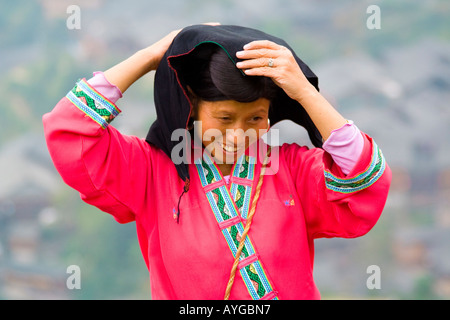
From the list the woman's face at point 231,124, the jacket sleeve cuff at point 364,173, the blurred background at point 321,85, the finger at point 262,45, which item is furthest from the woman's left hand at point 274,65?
the blurred background at point 321,85

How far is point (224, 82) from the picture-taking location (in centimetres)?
157

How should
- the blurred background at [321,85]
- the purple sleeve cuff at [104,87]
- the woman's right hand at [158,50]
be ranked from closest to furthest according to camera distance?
the purple sleeve cuff at [104,87] < the woman's right hand at [158,50] < the blurred background at [321,85]

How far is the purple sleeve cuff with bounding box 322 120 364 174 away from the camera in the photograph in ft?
4.92

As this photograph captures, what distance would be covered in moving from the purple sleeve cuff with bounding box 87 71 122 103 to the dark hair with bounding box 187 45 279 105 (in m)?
0.22

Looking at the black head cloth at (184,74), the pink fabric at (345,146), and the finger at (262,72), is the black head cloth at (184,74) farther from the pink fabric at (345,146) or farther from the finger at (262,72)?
the pink fabric at (345,146)

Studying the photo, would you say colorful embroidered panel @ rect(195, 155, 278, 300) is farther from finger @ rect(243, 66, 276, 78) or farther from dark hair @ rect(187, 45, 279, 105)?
finger @ rect(243, 66, 276, 78)

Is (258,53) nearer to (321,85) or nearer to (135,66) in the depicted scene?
(135,66)

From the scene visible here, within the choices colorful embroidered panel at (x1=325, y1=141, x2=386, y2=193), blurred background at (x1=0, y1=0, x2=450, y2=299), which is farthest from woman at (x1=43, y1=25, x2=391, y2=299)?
blurred background at (x1=0, y1=0, x2=450, y2=299)

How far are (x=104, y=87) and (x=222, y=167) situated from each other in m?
0.45

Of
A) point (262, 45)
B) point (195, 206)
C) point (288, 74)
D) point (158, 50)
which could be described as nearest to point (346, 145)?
point (288, 74)

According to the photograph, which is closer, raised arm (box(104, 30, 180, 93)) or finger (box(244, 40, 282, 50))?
finger (box(244, 40, 282, 50))

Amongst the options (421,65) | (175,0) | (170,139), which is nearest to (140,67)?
(170,139)

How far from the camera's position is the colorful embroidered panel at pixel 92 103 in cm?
155

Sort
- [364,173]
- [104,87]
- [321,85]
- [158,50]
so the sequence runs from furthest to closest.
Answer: [321,85]
[158,50]
[104,87]
[364,173]
